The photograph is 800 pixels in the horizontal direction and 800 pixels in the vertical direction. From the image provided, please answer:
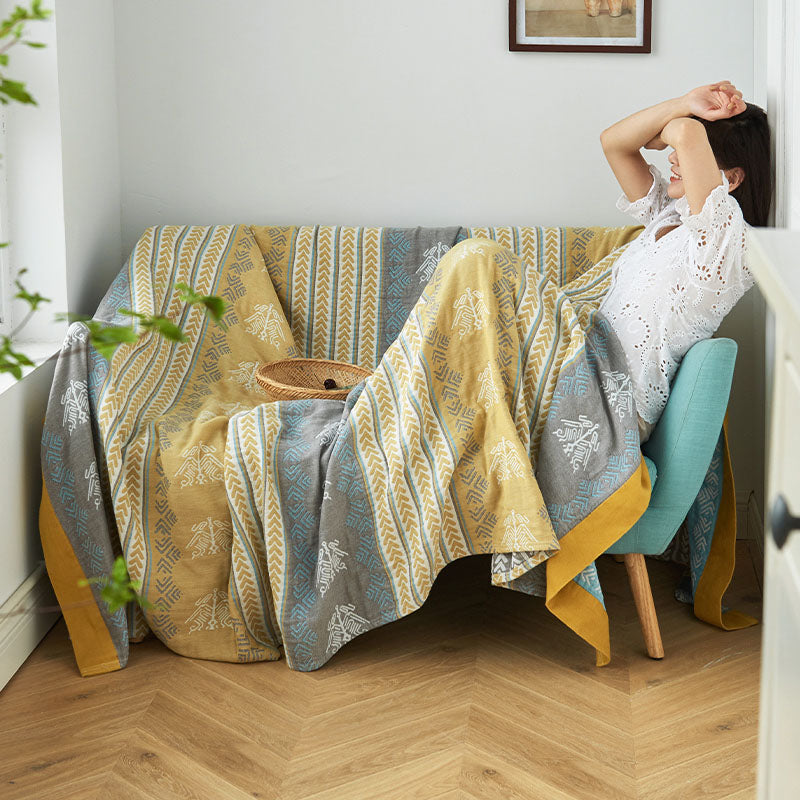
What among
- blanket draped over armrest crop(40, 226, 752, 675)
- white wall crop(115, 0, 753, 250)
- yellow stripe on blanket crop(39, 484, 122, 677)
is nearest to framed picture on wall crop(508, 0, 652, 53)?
white wall crop(115, 0, 753, 250)

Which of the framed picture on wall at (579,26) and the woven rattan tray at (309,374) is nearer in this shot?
the woven rattan tray at (309,374)

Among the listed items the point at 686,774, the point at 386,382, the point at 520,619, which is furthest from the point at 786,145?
the point at 686,774

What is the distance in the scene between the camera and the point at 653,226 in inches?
92.7

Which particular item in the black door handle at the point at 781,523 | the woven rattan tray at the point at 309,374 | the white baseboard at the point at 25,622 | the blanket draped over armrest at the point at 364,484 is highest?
the black door handle at the point at 781,523

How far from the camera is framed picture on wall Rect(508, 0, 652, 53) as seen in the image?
2695mm

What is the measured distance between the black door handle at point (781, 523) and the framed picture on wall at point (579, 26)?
2302mm

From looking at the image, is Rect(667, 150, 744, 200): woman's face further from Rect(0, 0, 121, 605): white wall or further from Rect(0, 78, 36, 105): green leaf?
Rect(0, 78, 36, 105): green leaf


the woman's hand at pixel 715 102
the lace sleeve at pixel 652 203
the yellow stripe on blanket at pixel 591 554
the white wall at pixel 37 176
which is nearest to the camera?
the yellow stripe on blanket at pixel 591 554

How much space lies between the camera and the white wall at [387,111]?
2736 millimetres

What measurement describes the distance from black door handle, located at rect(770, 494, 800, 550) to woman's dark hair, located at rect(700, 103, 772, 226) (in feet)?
5.62

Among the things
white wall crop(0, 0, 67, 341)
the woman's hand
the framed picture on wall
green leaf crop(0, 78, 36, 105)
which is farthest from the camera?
the framed picture on wall

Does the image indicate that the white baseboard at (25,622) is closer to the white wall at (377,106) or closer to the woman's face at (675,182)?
the white wall at (377,106)

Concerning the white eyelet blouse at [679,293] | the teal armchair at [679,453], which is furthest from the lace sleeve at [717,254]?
the teal armchair at [679,453]

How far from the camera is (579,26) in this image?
8.90 feet
